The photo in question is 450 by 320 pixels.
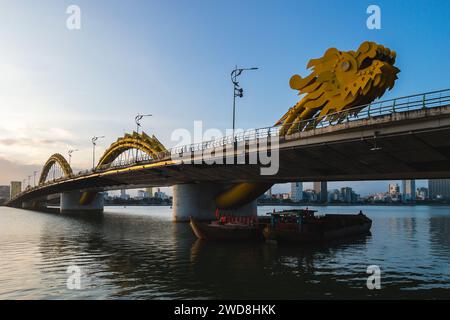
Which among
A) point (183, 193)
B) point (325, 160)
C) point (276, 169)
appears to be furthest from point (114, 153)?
point (325, 160)

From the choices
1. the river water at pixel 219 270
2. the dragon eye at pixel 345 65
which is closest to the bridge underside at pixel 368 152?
the river water at pixel 219 270

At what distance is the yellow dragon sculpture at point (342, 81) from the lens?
1593 inches

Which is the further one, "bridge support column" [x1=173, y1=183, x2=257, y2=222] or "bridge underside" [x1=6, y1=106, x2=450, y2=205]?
"bridge support column" [x1=173, y1=183, x2=257, y2=222]

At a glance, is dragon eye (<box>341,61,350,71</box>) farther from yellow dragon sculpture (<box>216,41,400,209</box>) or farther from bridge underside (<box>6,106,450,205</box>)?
bridge underside (<box>6,106,450,205</box>)

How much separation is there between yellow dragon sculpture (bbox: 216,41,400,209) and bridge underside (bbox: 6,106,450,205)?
2490 mm

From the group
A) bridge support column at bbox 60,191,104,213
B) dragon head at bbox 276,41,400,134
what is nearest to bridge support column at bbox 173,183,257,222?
dragon head at bbox 276,41,400,134

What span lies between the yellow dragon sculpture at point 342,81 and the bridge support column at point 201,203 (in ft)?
82.0

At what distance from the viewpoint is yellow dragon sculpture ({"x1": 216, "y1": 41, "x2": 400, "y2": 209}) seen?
4047cm

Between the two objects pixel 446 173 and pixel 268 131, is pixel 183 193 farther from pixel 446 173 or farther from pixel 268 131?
pixel 446 173

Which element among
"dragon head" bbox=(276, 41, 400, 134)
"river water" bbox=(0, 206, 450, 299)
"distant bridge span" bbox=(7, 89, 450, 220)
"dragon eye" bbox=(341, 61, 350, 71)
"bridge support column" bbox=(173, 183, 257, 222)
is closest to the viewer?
"river water" bbox=(0, 206, 450, 299)

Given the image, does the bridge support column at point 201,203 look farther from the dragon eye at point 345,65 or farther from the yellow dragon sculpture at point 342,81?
the dragon eye at point 345,65

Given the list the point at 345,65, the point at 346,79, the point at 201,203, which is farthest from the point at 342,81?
the point at 201,203

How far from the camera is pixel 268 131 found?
44.6 metres

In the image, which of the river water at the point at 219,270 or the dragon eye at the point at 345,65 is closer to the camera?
the river water at the point at 219,270
